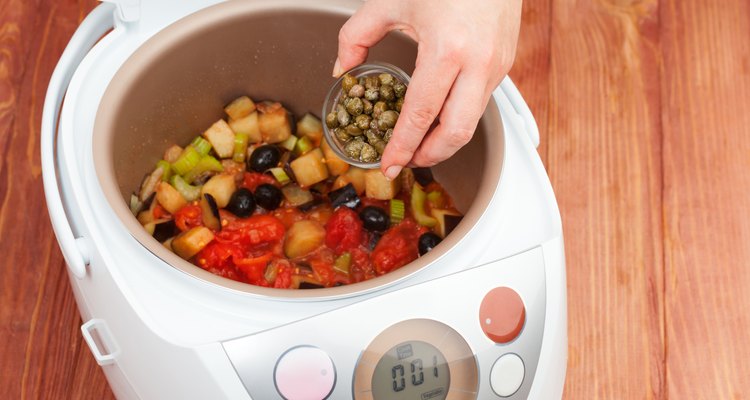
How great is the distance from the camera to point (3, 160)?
54.4 inches

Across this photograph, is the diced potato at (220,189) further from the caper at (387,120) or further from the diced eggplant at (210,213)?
the caper at (387,120)

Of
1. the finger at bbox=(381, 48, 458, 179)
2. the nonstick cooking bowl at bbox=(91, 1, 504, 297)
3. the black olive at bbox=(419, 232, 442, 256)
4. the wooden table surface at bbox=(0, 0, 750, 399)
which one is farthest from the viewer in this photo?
the wooden table surface at bbox=(0, 0, 750, 399)

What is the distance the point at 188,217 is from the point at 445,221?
335mm

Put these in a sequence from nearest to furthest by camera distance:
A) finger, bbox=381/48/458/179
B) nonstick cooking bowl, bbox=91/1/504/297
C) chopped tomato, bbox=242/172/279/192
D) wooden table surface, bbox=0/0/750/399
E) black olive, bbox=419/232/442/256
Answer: finger, bbox=381/48/458/179
nonstick cooking bowl, bbox=91/1/504/297
black olive, bbox=419/232/442/256
chopped tomato, bbox=242/172/279/192
wooden table surface, bbox=0/0/750/399

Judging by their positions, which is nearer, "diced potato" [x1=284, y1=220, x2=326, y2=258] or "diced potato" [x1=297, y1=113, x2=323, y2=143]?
"diced potato" [x1=284, y1=220, x2=326, y2=258]

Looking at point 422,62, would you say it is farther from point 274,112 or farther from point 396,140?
point 274,112

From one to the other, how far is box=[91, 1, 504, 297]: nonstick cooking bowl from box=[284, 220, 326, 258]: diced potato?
19 centimetres

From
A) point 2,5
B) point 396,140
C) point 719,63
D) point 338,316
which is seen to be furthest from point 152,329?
point 719,63

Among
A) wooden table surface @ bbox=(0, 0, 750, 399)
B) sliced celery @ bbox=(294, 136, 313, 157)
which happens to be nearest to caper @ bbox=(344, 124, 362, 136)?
sliced celery @ bbox=(294, 136, 313, 157)

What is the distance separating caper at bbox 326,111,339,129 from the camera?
1.01 metres

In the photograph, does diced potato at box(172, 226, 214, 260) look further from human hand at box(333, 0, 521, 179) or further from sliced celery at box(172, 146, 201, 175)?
human hand at box(333, 0, 521, 179)

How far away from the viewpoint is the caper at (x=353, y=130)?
0.99 metres

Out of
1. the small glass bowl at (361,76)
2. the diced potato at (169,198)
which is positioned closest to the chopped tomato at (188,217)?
the diced potato at (169,198)

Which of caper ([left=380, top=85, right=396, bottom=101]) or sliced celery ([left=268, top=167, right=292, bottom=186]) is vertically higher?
caper ([left=380, top=85, right=396, bottom=101])
